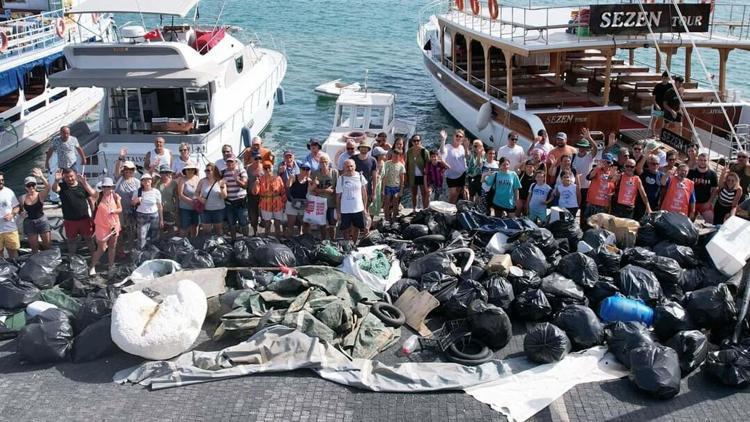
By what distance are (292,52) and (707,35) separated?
71.2 ft

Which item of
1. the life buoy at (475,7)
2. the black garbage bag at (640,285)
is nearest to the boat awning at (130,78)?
the life buoy at (475,7)

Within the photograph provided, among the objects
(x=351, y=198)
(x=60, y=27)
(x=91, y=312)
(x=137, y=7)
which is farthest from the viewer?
(x=60, y=27)

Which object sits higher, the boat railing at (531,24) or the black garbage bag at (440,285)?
the boat railing at (531,24)

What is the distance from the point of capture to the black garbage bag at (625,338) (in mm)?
7234

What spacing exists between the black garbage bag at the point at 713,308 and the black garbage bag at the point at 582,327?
1158 millimetres

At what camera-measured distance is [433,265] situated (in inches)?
347

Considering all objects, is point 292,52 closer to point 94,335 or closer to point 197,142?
point 197,142

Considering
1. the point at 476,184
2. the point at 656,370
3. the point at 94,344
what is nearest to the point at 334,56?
the point at 476,184

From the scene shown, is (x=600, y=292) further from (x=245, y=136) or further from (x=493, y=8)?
(x=245, y=136)

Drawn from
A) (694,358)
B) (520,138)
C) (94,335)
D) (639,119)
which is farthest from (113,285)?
(639,119)

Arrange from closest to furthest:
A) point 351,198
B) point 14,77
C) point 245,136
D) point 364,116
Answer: point 351,198 → point 364,116 → point 245,136 → point 14,77

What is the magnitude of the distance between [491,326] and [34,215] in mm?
6231

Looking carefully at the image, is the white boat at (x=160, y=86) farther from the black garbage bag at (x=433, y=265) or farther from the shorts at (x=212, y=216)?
the black garbage bag at (x=433, y=265)

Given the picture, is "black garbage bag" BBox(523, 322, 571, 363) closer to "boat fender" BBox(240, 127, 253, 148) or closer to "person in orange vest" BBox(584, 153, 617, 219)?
"person in orange vest" BBox(584, 153, 617, 219)
